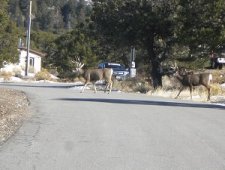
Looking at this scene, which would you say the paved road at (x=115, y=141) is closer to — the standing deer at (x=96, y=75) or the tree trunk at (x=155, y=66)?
the standing deer at (x=96, y=75)

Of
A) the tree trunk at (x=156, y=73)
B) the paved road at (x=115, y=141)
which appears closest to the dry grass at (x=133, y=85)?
the tree trunk at (x=156, y=73)

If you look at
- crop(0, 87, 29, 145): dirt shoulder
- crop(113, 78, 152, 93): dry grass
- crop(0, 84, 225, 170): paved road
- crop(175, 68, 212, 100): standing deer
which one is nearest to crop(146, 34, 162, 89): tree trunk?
crop(113, 78, 152, 93): dry grass

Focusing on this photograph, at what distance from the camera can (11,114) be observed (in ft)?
60.8

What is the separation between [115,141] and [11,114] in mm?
6665

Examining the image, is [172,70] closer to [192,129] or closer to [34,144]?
[192,129]

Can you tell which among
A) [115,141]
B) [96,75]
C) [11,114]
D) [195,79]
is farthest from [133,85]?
[115,141]

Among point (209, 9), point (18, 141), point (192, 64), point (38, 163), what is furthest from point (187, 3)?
point (38, 163)

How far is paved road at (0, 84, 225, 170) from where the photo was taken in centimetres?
1022

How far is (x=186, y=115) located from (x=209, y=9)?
1164 centimetres

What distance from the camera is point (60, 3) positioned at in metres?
159

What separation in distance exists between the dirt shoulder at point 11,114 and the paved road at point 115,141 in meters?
0.29

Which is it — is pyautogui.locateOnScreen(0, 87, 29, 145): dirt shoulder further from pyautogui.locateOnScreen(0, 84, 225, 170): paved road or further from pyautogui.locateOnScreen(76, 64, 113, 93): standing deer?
pyautogui.locateOnScreen(76, 64, 113, 93): standing deer

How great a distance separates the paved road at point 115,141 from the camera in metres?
10.2

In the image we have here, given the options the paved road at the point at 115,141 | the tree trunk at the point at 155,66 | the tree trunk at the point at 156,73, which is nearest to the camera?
the paved road at the point at 115,141
